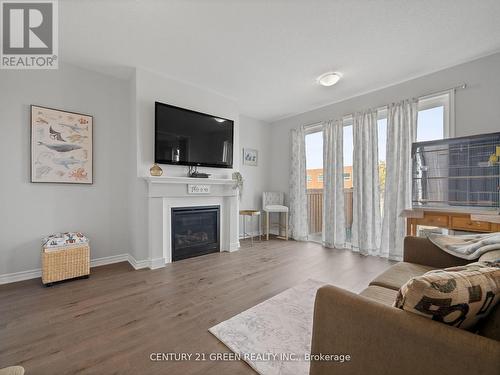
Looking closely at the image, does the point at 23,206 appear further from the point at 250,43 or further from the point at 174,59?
the point at 250,43

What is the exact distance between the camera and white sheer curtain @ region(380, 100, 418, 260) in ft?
10.1

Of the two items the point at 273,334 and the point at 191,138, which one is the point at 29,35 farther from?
the point at 273,334

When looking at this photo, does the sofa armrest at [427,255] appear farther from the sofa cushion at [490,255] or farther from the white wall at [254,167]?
the white wall at [254,167]

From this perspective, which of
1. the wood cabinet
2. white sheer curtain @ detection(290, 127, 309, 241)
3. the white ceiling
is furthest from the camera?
white sheer curtain @ detection(290, 127, 309, 241)

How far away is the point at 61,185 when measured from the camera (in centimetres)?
271

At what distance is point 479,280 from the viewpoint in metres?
0.72

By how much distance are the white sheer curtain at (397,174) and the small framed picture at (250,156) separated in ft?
8.34

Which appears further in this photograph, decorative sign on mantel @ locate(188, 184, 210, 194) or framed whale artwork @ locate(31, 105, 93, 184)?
decorative sign on mantel @ locate(188, 184, 210, 194)

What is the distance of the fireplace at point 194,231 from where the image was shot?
316 cm

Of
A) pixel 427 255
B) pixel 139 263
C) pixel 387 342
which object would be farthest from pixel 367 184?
pixel 139 263

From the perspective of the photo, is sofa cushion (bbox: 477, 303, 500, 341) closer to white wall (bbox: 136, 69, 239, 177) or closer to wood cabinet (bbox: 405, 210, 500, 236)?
wood cabinet (bbox: 405, 210, 500, 236)

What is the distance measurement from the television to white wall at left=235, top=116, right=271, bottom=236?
100 cm

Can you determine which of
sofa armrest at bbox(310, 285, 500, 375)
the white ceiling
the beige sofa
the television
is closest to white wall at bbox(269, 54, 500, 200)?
the white ceiling

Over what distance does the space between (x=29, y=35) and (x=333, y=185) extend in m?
4.36
